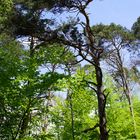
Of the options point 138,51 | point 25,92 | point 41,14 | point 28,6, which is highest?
point 138,51

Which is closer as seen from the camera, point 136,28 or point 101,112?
point 101,112

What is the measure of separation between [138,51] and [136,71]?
6.01 metres

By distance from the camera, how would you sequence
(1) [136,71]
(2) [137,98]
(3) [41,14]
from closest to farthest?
(3) [41,14]
(2) [137,98]
(1) [136,71]

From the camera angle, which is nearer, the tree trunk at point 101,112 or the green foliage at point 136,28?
the tree trunk at point 101,112

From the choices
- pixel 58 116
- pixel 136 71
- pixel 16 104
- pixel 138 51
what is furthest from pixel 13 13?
pixel 136 71

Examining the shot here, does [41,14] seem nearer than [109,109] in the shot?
Yes

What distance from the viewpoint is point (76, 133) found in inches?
955

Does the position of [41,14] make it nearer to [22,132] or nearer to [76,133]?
[22,132]

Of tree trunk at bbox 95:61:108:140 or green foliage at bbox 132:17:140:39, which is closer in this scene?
tree trunk at bbox 95:61:108:140

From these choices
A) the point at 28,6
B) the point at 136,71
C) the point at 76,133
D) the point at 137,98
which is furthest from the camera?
the point at 136,71

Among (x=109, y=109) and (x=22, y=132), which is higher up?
(x=109, y=109)

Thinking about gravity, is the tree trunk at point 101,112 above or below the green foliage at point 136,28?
below

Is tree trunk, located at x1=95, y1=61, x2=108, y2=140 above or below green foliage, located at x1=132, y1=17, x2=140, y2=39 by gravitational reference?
below

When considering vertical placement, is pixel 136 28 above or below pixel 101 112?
above
